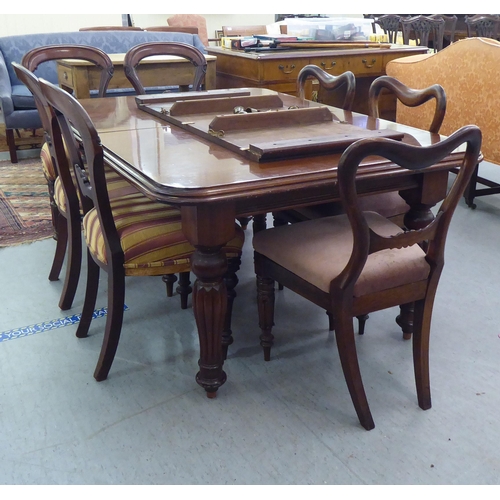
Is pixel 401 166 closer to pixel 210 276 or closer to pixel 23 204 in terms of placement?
pixel 210 276

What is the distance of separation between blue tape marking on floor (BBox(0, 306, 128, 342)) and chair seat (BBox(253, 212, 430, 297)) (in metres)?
0.79

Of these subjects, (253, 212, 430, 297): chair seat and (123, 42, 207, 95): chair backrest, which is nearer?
(253, 212, 430, 297): chair seat

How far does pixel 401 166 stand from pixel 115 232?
785 mm

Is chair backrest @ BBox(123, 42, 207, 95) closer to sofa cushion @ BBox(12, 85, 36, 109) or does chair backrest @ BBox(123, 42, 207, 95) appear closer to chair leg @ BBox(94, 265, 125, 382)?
chair leg @ BBox(94, 265, 125, 382)

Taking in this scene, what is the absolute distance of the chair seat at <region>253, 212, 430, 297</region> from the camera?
57.6 inches

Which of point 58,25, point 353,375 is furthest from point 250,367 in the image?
point 58,25

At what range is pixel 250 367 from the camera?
1809mm

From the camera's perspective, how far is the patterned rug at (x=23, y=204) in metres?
2.85

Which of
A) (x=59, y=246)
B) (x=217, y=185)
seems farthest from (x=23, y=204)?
(x=217, y=185)

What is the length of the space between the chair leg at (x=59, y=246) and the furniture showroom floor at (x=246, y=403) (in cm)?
12

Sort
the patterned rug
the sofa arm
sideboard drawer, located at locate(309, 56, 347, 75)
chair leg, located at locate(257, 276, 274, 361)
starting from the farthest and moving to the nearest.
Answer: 1. the sofa arm
2. sideboard drawer, located at locate(309, 56, 347, 75)
3. the patterned rug
4. chair leg, located at locate(257, 276, 274, 361)

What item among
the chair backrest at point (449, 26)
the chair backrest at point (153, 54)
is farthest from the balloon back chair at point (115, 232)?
the chair backrest at point (449, 26)

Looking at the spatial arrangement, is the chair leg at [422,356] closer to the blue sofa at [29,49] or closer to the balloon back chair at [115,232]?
the balloon back chair at [115,232]

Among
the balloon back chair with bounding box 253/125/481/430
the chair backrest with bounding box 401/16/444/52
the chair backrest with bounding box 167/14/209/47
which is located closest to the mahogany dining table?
the balloon back chair with bounding box 253/125/481/430
